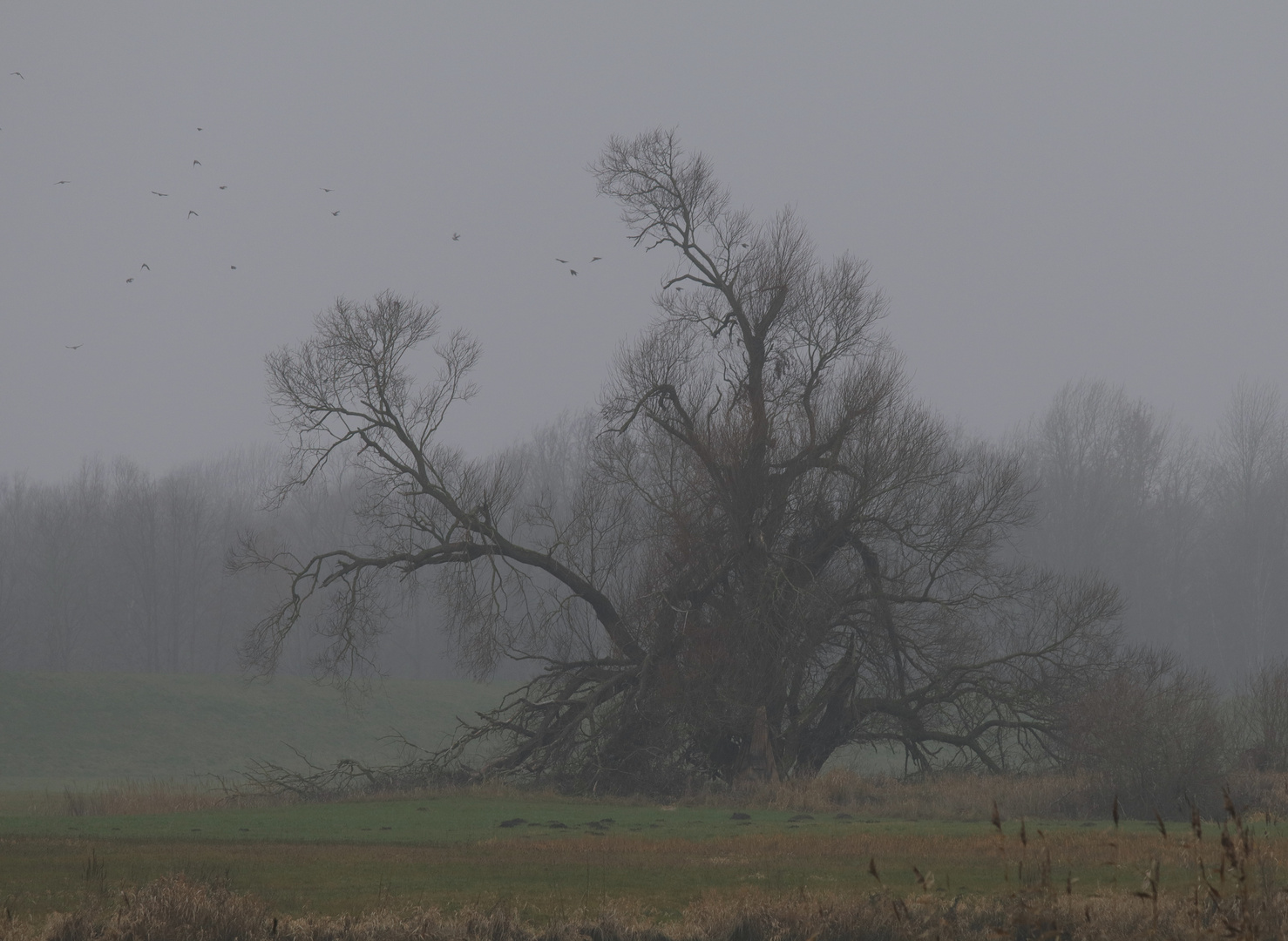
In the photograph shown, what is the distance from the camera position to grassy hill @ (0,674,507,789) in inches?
2194

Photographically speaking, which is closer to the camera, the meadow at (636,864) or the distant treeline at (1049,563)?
the meadow at (636,864)

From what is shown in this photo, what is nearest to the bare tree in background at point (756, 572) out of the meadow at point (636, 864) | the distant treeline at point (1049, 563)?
the meadow at point (636, 864)

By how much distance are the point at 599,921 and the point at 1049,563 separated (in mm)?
74339

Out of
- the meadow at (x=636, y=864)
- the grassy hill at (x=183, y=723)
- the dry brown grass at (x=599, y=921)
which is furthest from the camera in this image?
the grassy hill at (x=183, y=723)

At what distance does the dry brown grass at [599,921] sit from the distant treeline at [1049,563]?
68.4 meters

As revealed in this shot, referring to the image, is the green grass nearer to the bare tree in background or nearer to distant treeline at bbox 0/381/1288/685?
the bare tree in background

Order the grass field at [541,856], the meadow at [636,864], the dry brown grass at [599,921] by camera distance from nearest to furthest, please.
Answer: the dry brown grass at [599,921], the meadow at [636,864], the grass field at [541,856]

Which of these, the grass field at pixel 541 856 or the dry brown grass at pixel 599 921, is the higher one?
the dry brown grass at pixel 599 921

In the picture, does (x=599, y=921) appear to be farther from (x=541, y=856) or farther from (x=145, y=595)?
(x=145, y=595)

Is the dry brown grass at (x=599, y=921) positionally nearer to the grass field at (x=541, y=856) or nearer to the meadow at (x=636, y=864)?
the meadow at (x=636, y=864)

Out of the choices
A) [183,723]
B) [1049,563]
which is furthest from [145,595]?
[1049,563]

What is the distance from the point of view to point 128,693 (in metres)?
65.2

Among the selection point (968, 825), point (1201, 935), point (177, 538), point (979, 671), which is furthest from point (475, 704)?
point (1201, 935)

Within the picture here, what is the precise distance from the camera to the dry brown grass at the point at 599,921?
36.0 ft
